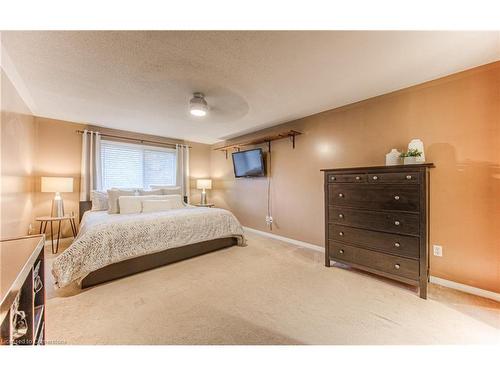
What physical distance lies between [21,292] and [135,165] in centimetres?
396

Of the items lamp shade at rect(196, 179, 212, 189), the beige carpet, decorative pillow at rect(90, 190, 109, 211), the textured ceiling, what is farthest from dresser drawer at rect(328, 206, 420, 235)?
decorative pillow at rect(90, 190, 109, 211)

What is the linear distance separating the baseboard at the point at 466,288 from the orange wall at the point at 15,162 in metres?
4.63

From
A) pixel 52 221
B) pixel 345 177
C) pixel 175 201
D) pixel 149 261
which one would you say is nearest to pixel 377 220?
pixel 345 177

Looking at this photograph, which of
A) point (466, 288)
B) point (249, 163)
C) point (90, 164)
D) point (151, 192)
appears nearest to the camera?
point (466, 288)

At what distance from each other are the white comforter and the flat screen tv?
4.24 feet

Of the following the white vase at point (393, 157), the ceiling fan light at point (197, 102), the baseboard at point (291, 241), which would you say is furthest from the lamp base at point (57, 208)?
the white vase at point (393, 157)

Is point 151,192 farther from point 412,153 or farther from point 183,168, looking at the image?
point 412,153

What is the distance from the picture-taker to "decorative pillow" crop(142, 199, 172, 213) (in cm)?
330

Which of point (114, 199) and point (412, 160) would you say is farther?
point (114, 199)

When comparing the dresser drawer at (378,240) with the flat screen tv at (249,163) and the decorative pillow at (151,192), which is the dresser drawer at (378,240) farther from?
the decorative pillow at (151,192)

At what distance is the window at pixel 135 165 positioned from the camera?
4117mm

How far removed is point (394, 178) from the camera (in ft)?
6.77

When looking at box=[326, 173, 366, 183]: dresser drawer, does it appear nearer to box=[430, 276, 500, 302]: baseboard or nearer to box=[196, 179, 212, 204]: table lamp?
box=[430, 276, 500, 302]: baseboard

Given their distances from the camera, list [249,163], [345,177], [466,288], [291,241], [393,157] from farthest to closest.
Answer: [249,163] < [291,241] < [345,177] < [393,157] < [466,288]
